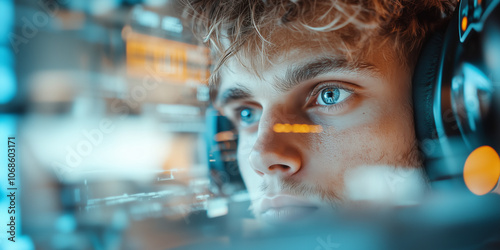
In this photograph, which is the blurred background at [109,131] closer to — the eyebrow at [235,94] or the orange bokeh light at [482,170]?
the eyebrow at [235,94]

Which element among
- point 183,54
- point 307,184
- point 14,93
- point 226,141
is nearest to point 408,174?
point 307,184

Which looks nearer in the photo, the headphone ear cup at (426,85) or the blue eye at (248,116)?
the headphone ear cup at (426,85)

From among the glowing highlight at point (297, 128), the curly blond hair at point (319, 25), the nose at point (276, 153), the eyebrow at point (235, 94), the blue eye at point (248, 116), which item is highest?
the curly blond hair at point (319, 25)

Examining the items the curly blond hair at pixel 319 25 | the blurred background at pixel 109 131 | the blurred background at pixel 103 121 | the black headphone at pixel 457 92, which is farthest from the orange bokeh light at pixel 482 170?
the blurred background at pixel 103 121

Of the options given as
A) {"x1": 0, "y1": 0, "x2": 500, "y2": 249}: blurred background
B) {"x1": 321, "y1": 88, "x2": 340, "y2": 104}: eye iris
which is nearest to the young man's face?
{"x1": 321, "y1": 88, "x2": 340, "y2": 104}: eye iris

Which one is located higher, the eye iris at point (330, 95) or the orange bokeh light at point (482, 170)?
the eye iris at point (330, 95)

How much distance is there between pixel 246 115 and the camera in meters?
0.70

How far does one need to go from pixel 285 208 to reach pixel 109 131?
0.40m

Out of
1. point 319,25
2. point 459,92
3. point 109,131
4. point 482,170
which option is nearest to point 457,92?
point 459,92

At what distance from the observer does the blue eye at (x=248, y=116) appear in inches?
26.7

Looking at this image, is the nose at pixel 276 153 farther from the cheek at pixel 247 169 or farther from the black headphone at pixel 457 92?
the black headphone at pixel 457 92

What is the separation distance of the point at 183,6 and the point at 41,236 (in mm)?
562

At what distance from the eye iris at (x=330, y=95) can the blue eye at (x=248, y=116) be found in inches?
5.4

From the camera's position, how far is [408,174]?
57 cm
